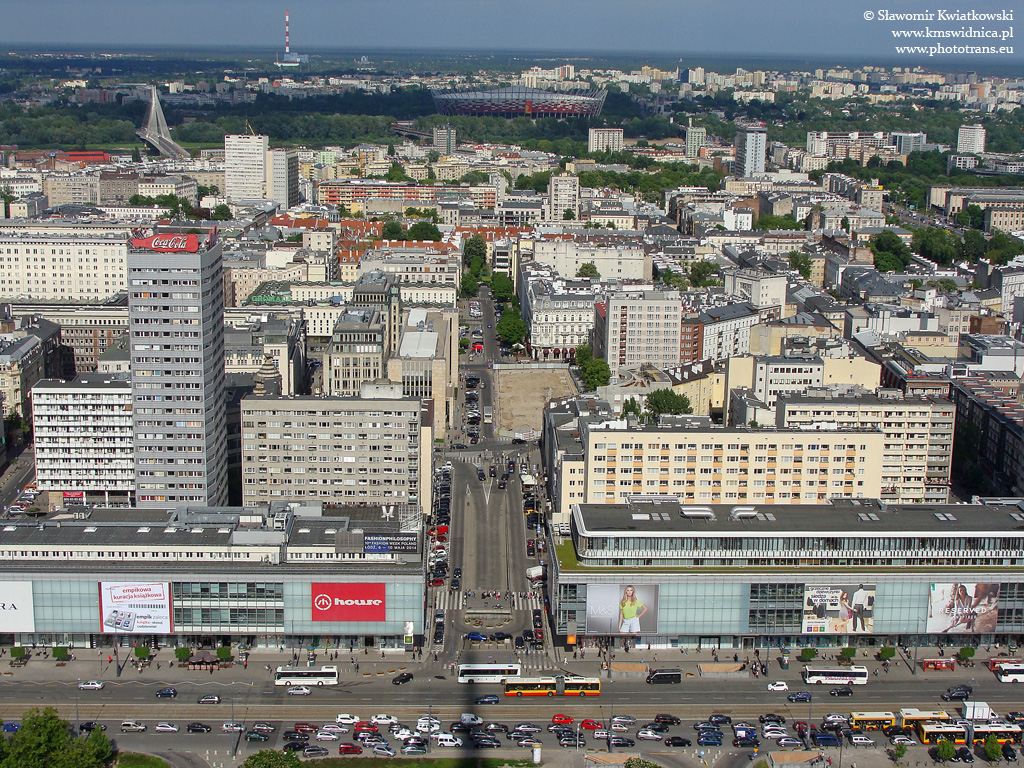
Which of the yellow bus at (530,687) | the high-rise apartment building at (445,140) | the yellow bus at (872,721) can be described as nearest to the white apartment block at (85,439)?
the yellow bus at (530,687)

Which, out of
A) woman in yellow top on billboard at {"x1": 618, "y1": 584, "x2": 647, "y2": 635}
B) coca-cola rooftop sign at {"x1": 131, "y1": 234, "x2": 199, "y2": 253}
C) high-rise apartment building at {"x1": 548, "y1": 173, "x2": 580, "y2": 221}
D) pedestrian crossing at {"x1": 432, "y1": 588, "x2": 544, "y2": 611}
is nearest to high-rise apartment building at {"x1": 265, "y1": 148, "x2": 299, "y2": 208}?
high-rise apartment building at {"x1": 548, "y1": 173, "x2": 580, "y2": 221}

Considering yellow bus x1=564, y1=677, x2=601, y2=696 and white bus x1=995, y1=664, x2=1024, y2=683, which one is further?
white bus x1=995, y1=664, x2=1024, y2=683

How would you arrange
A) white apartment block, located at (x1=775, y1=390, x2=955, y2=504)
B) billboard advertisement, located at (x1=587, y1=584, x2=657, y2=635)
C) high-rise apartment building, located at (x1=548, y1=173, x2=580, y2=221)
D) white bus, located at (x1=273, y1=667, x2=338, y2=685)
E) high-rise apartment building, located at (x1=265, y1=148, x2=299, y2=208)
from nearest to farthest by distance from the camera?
white bus, located at (x1=273, y1=667, x2=338, y2=685), billboard advertisement, located at (x1=587, y1=584, x2=657, y2=635), white apartment block, located at (x1=775, y1=390, x2=955, y2=504), high-rise apartment building, located at (x1=548, y1=173, x2=580, y2=221), high-rise apartment building, located at (x1=265, y1=148, x2=299, y2=208)

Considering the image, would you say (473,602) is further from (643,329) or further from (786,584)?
(643,329)

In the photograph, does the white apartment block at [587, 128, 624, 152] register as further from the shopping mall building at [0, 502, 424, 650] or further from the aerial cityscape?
the shopping mall building at [0, 502, 424, 650]

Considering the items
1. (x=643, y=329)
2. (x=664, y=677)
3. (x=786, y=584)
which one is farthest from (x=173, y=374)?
(x=643, y=329)
